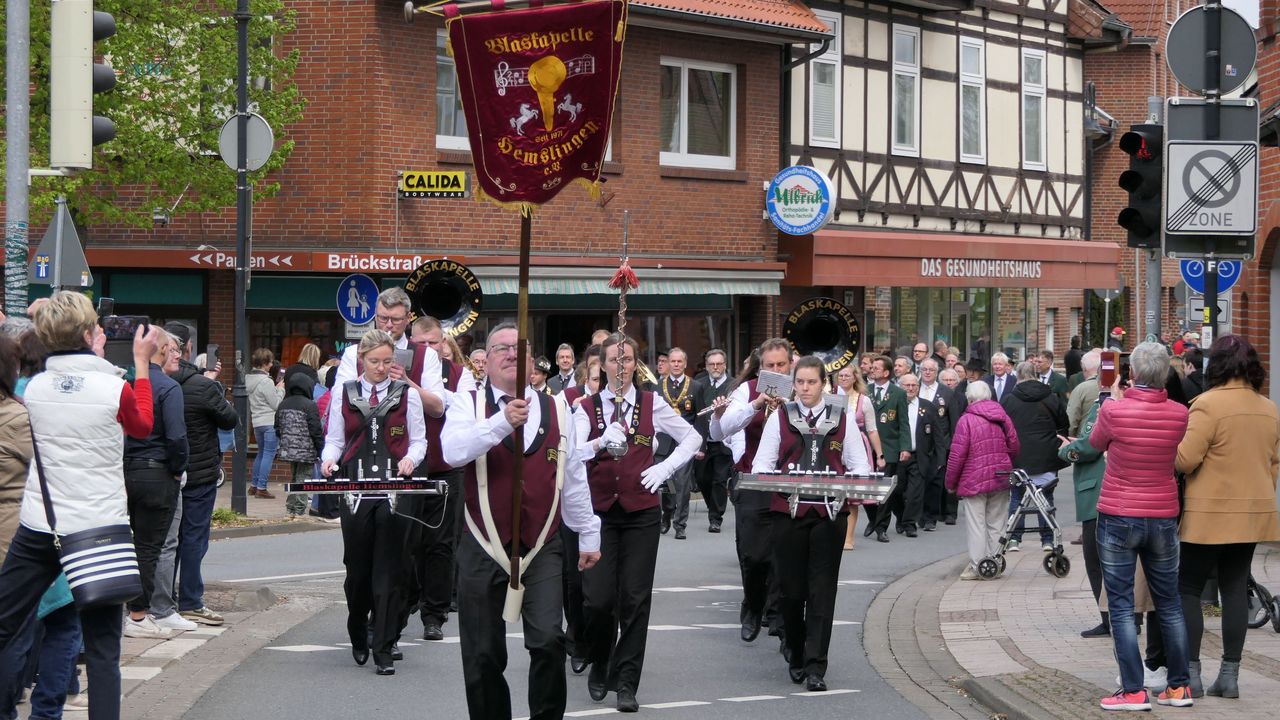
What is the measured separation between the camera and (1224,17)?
33.1ft

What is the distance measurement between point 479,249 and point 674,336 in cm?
433

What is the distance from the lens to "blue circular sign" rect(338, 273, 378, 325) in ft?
68.5

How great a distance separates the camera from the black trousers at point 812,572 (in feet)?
32.1

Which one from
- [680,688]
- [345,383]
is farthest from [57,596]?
[680,688]

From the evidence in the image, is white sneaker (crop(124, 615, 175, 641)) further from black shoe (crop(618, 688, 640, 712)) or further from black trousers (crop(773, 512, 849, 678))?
black trousers (crop(773, 512, 849, 678))

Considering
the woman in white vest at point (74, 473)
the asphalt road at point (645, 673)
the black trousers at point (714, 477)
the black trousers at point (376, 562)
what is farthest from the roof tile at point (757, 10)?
the woman in white vest at point (74, 473)

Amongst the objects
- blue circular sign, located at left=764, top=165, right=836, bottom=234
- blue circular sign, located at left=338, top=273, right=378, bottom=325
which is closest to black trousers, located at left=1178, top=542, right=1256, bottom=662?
blue circular sign, located at left=338, top=273, right=378, bottom=325

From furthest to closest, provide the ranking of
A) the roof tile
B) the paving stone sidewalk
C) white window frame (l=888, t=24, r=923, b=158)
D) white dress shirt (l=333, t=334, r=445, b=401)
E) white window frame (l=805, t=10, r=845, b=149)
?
white window frame (l=888, t=24, r=923, b=158)
white window frame (l=805, t=10, r=845, b=149)
the roof tile
white dress shirt (l=333, t=334, r=445, b=401)
the paving stone sidewalk

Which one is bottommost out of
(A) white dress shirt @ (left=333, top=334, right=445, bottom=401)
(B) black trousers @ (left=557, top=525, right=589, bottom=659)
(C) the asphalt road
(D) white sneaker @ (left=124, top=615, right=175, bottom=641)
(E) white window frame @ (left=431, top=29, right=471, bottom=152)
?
(C) the asphalt road

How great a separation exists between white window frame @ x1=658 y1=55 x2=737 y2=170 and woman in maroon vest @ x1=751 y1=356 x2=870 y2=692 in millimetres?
16715

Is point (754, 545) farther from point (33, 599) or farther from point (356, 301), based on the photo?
point (356, 301)

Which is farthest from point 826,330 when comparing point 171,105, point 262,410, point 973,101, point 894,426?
point 973,101

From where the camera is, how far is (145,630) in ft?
35.8

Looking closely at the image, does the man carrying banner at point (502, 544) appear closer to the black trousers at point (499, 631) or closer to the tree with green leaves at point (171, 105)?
the black trousers at point (499, 631)
